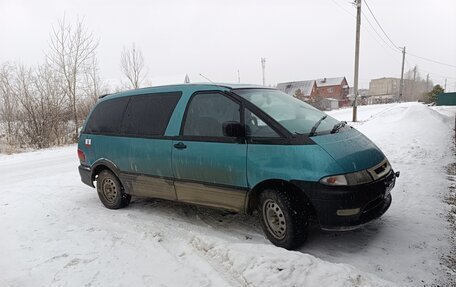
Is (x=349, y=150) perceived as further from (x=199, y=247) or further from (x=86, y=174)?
(x=86, y=174)

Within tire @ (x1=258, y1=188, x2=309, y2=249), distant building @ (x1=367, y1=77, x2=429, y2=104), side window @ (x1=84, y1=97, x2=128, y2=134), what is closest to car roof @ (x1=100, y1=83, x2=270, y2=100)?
side window @ (x1=84, y1=97, x2=128, y2=134)

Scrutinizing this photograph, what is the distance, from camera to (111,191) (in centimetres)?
542

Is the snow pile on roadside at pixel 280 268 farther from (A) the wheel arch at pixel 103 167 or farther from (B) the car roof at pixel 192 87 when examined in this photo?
(A) the wheel arch at pixel 103 167

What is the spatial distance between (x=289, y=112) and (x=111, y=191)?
122 inches

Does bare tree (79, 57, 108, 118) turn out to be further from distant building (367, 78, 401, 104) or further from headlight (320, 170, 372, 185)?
distant building (367, 78, 401, 104)

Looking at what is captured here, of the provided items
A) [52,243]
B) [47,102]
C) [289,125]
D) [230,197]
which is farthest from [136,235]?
[47,102]

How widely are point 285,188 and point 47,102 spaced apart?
1611cm

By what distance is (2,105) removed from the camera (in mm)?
17016

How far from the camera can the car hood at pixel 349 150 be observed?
11.2 feet

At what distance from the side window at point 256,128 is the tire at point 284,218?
23.7 inches

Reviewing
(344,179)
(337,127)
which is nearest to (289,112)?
(337,127)

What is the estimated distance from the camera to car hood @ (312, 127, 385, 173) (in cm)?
341

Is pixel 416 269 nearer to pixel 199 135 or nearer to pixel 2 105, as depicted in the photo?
pixel 199 135

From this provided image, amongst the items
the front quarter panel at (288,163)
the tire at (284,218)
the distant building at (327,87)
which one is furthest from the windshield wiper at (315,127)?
the distant building at (327,87)
